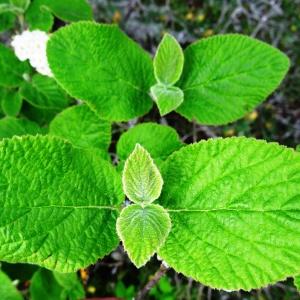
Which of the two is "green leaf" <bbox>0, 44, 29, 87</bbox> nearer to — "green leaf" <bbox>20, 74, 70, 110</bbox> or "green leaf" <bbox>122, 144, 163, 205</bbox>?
"green leaf" <bbox>20, 74, 70, 110</bbox>

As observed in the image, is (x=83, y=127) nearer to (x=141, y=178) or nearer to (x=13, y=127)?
(x=13, y=127)

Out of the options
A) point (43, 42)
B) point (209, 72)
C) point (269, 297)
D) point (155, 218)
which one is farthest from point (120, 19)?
point (155, 218)

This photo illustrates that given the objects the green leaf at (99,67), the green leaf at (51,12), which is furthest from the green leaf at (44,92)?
the green leaf at (99,67)

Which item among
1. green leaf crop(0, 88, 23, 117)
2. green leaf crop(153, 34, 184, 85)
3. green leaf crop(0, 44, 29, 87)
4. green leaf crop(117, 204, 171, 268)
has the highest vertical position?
green leaf crop(153, 34, 184, 85)

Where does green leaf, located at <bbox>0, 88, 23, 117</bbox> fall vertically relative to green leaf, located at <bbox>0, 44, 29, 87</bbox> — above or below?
below

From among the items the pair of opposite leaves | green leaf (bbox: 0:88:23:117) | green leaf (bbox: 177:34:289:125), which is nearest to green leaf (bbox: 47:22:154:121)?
the pair of opposite leaves

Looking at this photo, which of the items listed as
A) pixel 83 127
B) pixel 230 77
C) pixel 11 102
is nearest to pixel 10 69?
pixel 11 102

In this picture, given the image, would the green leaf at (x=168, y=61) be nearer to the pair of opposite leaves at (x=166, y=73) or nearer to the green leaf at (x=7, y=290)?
the pair of opposite leaves at (x=166, y=73)

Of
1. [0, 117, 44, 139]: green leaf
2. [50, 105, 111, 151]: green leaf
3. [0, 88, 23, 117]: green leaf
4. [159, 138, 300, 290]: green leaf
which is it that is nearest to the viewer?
[159, 138, 300, 290]: green leaf
